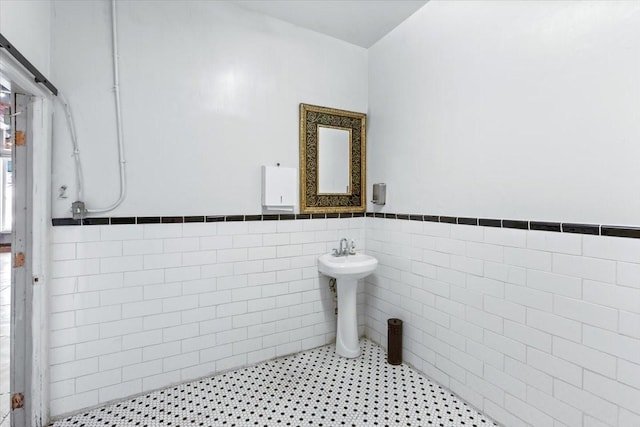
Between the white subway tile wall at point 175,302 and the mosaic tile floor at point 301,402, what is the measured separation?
0.46ft

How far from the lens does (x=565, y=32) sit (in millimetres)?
1480

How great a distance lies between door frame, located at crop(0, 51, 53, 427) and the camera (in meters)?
1.70

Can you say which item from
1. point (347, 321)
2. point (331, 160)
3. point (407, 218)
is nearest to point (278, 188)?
point (331, 160)

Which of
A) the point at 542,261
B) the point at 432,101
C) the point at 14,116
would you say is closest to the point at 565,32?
the point at 432,101

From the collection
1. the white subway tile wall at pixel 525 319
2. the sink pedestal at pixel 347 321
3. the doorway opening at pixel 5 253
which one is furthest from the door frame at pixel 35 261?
the white subway tile wall at pixel 525 319

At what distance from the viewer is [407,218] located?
2.44 m

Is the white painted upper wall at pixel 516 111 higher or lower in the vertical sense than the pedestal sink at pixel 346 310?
higher

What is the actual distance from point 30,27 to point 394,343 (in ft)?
9.81

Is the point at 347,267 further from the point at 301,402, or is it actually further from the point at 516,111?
the point at 516,111

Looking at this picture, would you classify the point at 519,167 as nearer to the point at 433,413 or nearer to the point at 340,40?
the point at 433,413

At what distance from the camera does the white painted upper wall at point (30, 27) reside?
1345 millimetres

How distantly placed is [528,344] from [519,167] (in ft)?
3.18

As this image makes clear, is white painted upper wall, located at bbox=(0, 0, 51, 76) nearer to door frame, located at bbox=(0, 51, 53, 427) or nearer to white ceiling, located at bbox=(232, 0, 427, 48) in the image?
door frame, located at bbox=(0, 51, 53, 427)

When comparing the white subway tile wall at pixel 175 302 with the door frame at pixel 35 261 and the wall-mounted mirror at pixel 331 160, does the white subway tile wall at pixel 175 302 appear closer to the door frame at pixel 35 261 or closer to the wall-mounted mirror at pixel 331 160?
the door frame at pixel 35 261
